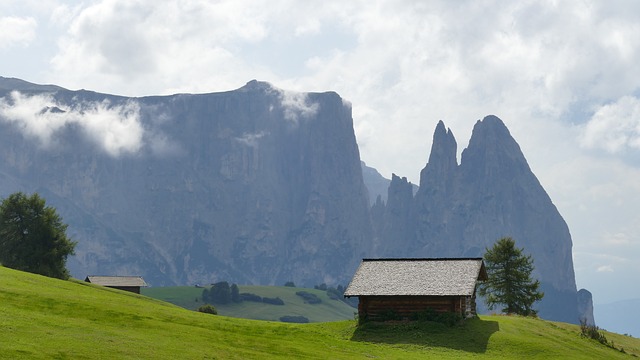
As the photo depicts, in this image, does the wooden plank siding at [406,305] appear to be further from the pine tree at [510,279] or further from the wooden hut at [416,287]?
the pine tree at [510,279]

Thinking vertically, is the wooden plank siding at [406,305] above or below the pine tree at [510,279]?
below

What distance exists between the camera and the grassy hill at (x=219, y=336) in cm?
3369

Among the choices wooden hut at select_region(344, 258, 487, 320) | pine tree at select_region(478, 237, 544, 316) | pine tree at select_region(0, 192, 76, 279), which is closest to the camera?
wooden hut at select_region(344, 258, 487, 320)

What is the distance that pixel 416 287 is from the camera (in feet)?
203

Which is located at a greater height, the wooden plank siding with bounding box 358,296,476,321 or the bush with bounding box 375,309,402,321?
the wooden plank siding with bounding box 358,296,476,321

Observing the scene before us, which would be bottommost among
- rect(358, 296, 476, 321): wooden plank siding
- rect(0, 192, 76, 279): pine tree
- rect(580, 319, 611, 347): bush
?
rect(580, 319, 611, 347): bush

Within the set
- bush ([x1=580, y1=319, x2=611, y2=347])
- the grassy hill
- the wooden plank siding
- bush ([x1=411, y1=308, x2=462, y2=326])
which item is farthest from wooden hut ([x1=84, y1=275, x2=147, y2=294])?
bush ([x1=580, y1=319, x2=611, y2=347])

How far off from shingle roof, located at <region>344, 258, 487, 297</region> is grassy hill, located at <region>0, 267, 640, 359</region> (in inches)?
129

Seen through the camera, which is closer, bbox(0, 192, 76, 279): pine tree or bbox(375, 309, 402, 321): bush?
bbox(375, 309, 402, 321): bush

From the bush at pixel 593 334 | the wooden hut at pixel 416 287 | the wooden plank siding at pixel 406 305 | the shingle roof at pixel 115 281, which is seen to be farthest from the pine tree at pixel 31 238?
the bush at pixel 593 334

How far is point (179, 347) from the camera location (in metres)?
37.2

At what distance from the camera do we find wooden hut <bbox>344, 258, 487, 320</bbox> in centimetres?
6034

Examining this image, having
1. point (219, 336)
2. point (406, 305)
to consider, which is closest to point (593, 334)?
point (406, 305)

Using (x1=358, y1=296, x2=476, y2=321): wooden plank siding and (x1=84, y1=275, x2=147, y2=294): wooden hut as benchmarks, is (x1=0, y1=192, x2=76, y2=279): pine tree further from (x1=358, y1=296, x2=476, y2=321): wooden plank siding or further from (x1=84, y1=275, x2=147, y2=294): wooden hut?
(x1=358, y1=296, x2=476, y2=321): wooden plank siding
